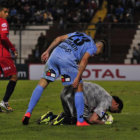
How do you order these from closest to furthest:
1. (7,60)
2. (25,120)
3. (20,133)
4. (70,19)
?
(20,133), (25,120), (7,60), (70,19)

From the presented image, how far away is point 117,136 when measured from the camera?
25.5 feet

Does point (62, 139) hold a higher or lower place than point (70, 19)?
higher

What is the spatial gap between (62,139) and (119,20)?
21.0 m

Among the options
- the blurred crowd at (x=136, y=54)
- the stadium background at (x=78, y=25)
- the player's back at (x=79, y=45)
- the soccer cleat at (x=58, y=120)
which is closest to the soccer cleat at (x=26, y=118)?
the soccer cleat at (x=58, y=120)

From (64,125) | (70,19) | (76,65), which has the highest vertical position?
(76,65)

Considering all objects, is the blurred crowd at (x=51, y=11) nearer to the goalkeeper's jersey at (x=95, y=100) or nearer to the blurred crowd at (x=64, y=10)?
the blurred crowd at (x=64, y=10)

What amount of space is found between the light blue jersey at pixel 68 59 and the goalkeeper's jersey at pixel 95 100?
0.52m

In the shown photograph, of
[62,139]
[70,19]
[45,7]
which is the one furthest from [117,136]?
[45,7]

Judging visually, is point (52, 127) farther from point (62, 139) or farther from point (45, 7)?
point (45, 7)

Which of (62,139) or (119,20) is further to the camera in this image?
(119,20)

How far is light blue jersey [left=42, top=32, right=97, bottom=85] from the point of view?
8789 mm

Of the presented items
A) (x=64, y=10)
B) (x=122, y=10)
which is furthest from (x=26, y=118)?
(x=64, y=10)

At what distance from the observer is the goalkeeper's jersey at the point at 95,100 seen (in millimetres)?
8891

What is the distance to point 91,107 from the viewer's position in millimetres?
9195
